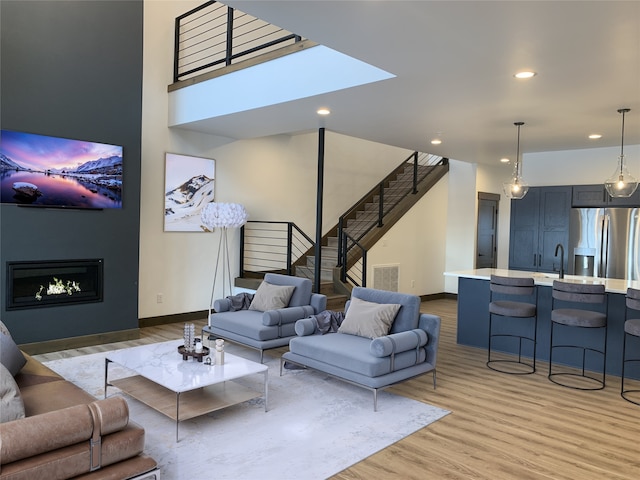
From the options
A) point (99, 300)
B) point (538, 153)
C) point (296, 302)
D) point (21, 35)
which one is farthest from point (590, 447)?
point (21, 35)

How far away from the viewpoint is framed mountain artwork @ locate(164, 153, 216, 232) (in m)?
7.09

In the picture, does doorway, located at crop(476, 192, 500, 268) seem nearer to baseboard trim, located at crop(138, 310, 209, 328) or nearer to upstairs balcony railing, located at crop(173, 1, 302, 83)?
upstairs balcony railing, located at crop(173, 1, 302, 83)

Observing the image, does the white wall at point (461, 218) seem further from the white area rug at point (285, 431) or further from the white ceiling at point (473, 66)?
the white area rug at point (285, 431)

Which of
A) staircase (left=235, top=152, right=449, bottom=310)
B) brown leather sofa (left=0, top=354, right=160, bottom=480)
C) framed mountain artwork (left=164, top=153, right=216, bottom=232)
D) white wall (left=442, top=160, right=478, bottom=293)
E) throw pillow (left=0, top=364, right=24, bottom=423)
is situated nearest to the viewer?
brown leather sofa (left=0, top=354, right=160, bottom=480)

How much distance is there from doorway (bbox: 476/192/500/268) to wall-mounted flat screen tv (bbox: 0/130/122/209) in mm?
7047

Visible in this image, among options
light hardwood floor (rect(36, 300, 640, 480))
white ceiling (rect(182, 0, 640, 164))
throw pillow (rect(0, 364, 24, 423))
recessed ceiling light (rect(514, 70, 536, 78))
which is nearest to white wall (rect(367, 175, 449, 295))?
white ceiling (rect(182, 0, 640, 164))

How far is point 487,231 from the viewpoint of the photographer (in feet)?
33.7

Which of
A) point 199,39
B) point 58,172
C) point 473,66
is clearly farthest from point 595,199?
point 58,172

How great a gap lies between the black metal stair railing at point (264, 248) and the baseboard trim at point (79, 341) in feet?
7.45

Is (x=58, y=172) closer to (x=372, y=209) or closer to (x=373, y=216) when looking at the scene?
(x=373, y=216)

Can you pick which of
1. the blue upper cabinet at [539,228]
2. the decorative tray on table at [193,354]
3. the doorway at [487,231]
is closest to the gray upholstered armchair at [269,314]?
the decorative tray on table at [193,354]

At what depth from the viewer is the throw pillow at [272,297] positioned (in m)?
5.69

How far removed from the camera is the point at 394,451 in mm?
3293

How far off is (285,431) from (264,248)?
5045 mm
